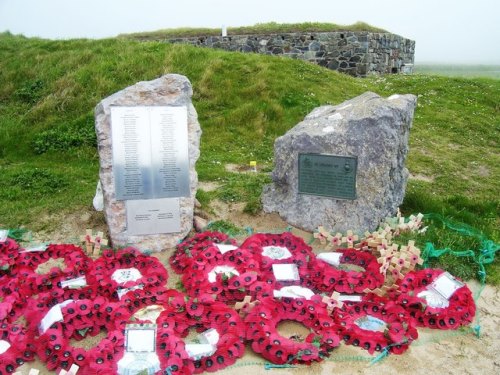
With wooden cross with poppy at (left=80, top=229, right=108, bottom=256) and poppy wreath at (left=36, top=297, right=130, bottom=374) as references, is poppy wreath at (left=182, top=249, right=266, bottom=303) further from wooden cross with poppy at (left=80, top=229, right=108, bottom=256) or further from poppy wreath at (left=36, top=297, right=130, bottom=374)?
wooden cross with poppy at (left=80, top=229, right=108, bottom=256)

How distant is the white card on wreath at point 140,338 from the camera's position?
412 centimetres

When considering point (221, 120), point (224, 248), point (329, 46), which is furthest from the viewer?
point (329, 46)

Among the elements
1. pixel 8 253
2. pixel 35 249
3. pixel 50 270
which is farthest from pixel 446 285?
pixel 8 253

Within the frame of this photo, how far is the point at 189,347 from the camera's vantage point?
164 inches

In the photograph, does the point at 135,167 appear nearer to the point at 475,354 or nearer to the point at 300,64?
the point at 475,354

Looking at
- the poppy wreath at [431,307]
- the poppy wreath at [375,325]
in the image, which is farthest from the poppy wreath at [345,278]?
the poppy wreath at [431,307]

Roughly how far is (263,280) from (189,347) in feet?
4.45

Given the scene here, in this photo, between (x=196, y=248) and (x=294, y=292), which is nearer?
(x=294, y=292)

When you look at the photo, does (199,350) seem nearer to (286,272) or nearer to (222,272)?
(222,272)

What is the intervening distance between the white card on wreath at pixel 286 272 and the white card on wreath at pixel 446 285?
1478 millimetres

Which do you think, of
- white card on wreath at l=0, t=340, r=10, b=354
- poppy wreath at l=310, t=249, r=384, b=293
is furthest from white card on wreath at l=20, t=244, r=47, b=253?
poppy wreath at l=310, t=249, r=384, b=293

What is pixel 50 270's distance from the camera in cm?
540

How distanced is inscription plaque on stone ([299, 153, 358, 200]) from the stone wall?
47.1 ft

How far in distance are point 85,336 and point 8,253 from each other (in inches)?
79.0
